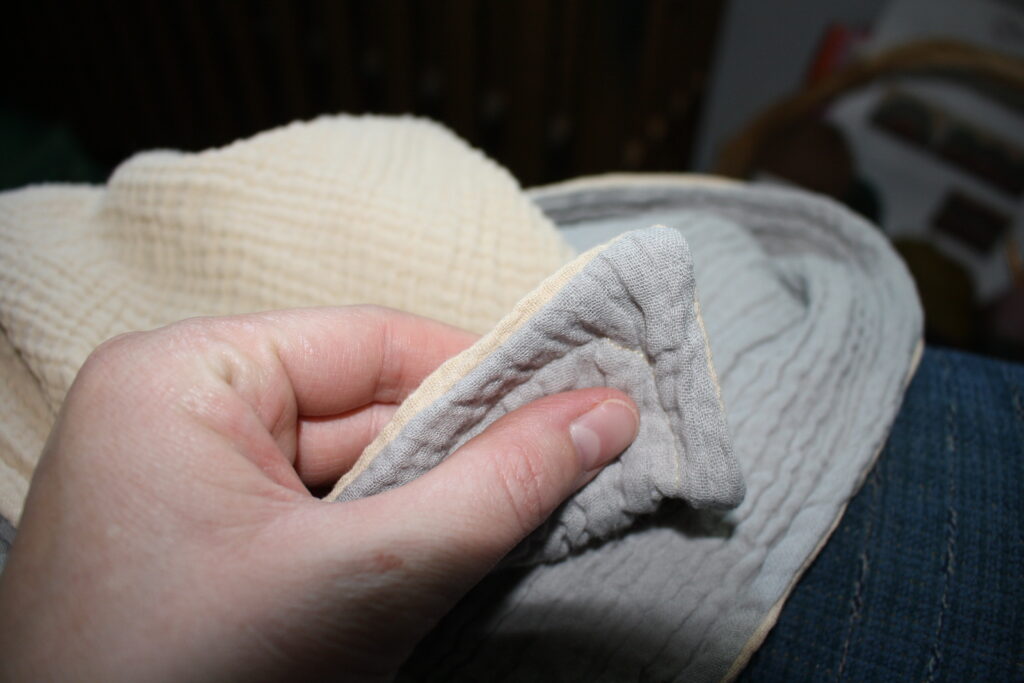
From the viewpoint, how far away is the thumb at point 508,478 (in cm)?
28

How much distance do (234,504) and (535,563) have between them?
0.16 meters

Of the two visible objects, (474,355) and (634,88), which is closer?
(474,355)

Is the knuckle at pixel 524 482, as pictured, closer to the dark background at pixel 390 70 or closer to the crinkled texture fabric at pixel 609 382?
the crinkled texture fabric at pixel 609 382

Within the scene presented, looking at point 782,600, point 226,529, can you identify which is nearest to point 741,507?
point 782,600

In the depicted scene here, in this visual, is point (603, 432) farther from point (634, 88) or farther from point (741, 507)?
point (634, 88)

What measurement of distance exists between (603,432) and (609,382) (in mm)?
29

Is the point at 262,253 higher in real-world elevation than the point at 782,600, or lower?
higher

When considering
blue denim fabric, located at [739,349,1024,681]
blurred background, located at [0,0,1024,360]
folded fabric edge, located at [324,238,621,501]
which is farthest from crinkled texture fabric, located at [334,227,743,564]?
blurred background, located at [0,0,1024,360]

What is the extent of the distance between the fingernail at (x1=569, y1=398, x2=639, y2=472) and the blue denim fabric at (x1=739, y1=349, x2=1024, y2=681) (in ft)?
0.52

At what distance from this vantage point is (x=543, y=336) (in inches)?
11.5

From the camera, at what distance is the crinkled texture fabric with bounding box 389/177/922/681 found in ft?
1.13

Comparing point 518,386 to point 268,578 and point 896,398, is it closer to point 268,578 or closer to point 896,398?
point 268,578

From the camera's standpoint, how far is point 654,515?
383 millimetres

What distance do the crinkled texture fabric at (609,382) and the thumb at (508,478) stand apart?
12mm
